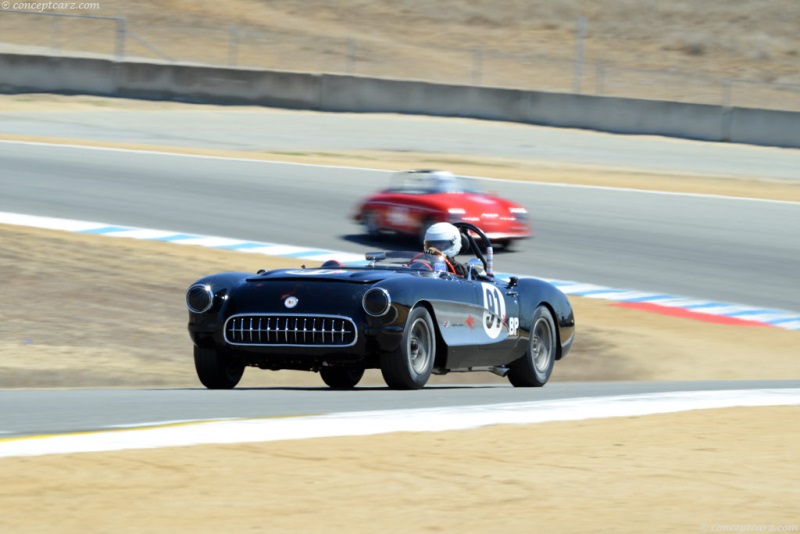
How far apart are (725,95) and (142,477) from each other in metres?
28.0

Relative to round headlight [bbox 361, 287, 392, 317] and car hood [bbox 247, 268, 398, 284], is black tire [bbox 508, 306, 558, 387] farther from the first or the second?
round headlight [bbox 361, 287, 392, 317]

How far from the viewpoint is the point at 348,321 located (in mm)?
8281

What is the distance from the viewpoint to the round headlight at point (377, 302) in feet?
26.9

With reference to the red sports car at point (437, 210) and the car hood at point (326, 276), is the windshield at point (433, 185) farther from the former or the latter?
the car hood at point (326, 276)

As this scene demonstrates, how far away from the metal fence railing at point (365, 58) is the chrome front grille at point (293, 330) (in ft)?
88.2

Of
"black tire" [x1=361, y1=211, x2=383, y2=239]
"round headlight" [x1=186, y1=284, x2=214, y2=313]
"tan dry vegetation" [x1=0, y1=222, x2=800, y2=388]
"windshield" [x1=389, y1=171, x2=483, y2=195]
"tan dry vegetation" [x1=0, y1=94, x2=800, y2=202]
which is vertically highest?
"round headlight" [x1=186, y1=284, x2=214, y2=313]

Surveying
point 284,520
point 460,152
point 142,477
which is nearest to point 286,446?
point 142,477

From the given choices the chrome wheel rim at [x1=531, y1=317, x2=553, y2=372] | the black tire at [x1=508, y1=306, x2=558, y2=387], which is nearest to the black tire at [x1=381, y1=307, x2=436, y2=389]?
the black tire at [x1=508, y1=306, x2=558, y2=387]

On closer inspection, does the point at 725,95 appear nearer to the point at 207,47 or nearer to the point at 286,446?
the point at 207,47

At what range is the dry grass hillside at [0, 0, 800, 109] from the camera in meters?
37.3

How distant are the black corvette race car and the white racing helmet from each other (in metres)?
0.34

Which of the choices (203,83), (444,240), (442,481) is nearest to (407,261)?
(444,240)

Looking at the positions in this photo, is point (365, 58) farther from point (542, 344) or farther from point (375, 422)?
point (375, 422)

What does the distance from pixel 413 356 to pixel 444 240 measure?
1.48 m
